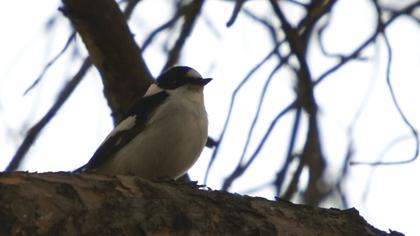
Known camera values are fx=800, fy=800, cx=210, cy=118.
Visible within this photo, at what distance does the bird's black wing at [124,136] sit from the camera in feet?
15.3

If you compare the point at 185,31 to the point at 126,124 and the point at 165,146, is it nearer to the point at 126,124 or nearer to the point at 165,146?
the point at 126,124

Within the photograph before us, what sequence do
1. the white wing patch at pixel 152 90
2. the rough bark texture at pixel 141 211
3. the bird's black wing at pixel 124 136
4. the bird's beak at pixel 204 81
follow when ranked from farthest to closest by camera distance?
the bird's beak at pixel 204 81 → the white wing patch at pixel 152 90 → the bird's black wing at pixel 124 136 → the rough bark texture at pixel 141 211

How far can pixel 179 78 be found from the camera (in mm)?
5285

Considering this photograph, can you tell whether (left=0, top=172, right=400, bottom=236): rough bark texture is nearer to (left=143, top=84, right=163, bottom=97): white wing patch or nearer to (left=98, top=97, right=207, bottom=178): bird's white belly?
(left=98, top=97, right=207, bottom=178): bird's white belly

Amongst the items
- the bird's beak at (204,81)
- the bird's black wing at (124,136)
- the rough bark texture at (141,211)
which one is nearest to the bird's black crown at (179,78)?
the bird's beak at (204,81)

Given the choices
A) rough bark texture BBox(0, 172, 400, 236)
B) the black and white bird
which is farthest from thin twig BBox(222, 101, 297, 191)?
rough bark texture BBox(0, 172, 400, 236)

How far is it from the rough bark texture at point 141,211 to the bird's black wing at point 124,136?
1.73 meters

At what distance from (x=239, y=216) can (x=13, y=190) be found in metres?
0.85

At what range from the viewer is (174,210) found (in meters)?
2.74

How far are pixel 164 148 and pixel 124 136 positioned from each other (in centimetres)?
29

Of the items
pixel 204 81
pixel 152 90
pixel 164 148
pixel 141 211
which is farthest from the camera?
pixel 204 81

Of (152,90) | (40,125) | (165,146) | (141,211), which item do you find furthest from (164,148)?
(141,211)

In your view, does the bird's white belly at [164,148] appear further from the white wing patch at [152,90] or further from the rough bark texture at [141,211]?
the rough bark texture at [141,211]

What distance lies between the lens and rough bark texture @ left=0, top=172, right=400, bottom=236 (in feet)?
7.96
